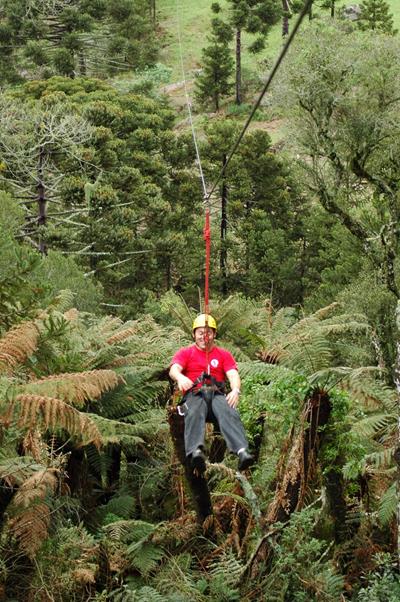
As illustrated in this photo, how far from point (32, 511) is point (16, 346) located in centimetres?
109

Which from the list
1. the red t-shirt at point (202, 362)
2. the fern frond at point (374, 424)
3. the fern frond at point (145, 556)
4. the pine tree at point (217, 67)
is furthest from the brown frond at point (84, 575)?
the pine tree at point (217, 67)

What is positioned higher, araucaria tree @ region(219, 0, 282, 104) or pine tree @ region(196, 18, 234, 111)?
araucaria tree @ region(219, 0, 282, 104)

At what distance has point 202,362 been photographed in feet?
19.3

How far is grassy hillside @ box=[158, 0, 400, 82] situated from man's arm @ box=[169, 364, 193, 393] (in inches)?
2295

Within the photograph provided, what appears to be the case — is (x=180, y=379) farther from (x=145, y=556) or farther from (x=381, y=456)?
(x=381, y=456)

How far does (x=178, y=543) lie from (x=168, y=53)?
6662 cm

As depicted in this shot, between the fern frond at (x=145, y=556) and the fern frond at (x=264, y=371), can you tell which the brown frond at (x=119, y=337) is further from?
the fern frond at (x=145, y=556)

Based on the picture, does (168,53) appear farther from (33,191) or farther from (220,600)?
(220,600)

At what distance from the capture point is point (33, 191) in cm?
3275

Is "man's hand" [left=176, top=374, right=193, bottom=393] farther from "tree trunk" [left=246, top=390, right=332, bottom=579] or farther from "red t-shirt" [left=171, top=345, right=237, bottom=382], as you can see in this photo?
"tree trunk" [left=246, top=390, right=332, bottom=579]

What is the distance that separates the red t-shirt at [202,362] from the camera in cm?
Answer: 584

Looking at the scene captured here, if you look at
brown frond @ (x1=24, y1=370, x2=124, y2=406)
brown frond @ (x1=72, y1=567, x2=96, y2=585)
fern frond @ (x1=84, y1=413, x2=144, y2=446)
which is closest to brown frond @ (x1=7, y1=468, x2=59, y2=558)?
brown frond @ (x1=72, y1=567, x2=96, y2=585)

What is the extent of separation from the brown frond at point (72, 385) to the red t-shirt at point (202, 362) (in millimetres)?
945

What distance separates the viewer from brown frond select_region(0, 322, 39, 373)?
192 inches
